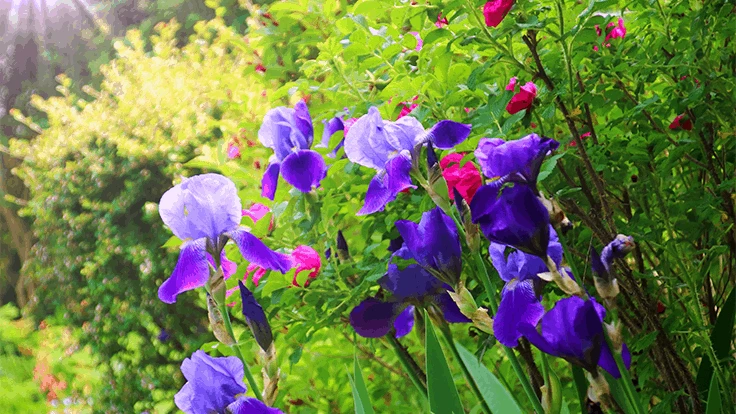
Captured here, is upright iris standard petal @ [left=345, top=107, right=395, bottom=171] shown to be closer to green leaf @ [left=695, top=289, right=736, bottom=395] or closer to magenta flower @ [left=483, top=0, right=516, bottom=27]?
magenta flower @ [left=483, top=0, right=516, bottom=27]

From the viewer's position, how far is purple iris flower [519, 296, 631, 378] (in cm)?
54

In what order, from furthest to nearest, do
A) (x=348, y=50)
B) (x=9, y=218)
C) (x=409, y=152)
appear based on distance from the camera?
1. (x=9, y=218)
2. (x=348, y=50)
3. (x=409, y=152)

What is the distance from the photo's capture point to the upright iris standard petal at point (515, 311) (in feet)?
1.89

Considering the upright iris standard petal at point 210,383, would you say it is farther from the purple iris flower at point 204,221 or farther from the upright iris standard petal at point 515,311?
the upright iris standard petal at point 515,311

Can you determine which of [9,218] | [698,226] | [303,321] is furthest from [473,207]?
[9,218]

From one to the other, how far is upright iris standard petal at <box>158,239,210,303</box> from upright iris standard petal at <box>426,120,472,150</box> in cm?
24

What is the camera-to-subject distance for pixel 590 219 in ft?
2.99

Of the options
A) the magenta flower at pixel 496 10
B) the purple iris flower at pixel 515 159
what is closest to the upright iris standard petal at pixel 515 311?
the purple iris flower at pixel 515 159

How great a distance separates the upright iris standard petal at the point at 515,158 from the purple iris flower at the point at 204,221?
24 cm

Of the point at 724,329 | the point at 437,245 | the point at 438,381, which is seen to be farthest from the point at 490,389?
the point at 724,329

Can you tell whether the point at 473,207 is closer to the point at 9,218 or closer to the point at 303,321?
the point at 303,321

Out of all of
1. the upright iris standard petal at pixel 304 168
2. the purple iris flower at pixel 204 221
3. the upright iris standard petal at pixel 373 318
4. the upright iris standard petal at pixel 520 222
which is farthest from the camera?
the upright iris standard petal at pixel 304 168

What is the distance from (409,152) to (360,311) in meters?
0.20

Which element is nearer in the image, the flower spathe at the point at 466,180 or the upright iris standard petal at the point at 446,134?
the upright iris standard petal at the point at 446,134
